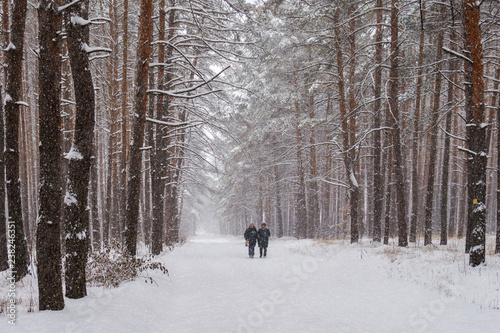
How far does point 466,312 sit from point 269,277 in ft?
15.9

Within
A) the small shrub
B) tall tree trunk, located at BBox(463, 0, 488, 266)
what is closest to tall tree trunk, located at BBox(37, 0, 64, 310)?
the small shrub

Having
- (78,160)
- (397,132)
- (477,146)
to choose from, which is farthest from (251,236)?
(78,160)

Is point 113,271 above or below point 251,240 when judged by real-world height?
above

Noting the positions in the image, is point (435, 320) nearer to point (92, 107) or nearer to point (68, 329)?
point (68, 329)

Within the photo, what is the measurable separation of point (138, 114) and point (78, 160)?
329 centimetres

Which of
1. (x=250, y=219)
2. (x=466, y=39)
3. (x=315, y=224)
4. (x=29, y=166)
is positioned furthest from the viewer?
(x=250, y=219)

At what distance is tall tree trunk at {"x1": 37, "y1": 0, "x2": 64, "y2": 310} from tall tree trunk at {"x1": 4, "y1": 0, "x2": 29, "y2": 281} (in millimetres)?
2465

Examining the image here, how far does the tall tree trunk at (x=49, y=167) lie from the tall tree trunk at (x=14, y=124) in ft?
8.09

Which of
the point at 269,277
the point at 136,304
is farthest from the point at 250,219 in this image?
the point at 136,304

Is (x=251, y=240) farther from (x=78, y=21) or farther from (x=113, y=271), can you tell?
(x=78, y=21)

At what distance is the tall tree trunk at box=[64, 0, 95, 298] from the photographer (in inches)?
201

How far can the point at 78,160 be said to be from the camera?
511 centimetres

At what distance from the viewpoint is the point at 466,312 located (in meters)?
5.34

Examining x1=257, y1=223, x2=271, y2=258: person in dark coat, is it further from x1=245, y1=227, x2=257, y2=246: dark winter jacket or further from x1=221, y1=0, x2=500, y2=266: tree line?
x1=221, y1=0, x2=500, y2=266: tree line
